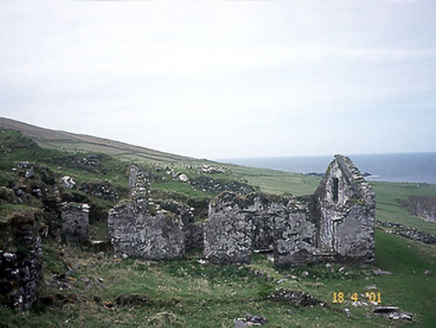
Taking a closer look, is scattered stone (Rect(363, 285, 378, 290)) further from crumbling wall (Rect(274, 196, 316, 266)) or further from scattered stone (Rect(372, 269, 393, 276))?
crumbling wall (Rect(274, 196, 316, 266))

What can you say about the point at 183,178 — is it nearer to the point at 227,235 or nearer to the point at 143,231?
the point at 227,235

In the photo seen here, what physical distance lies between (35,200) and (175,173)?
18.9 m

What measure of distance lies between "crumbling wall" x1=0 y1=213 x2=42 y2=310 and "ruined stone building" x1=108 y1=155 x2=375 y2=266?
26.7 ft

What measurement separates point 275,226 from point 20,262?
1358 cm

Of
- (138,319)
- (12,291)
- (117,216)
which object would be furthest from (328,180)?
(12,291)

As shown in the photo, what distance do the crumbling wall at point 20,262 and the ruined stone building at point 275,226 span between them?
8.14 m

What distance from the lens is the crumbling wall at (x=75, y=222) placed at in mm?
18797

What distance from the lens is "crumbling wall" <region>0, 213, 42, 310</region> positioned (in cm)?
902

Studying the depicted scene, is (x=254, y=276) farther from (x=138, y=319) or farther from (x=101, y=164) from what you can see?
(x=101, y=164)

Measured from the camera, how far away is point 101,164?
34.5 metres

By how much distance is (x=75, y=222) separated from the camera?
19.0 m
